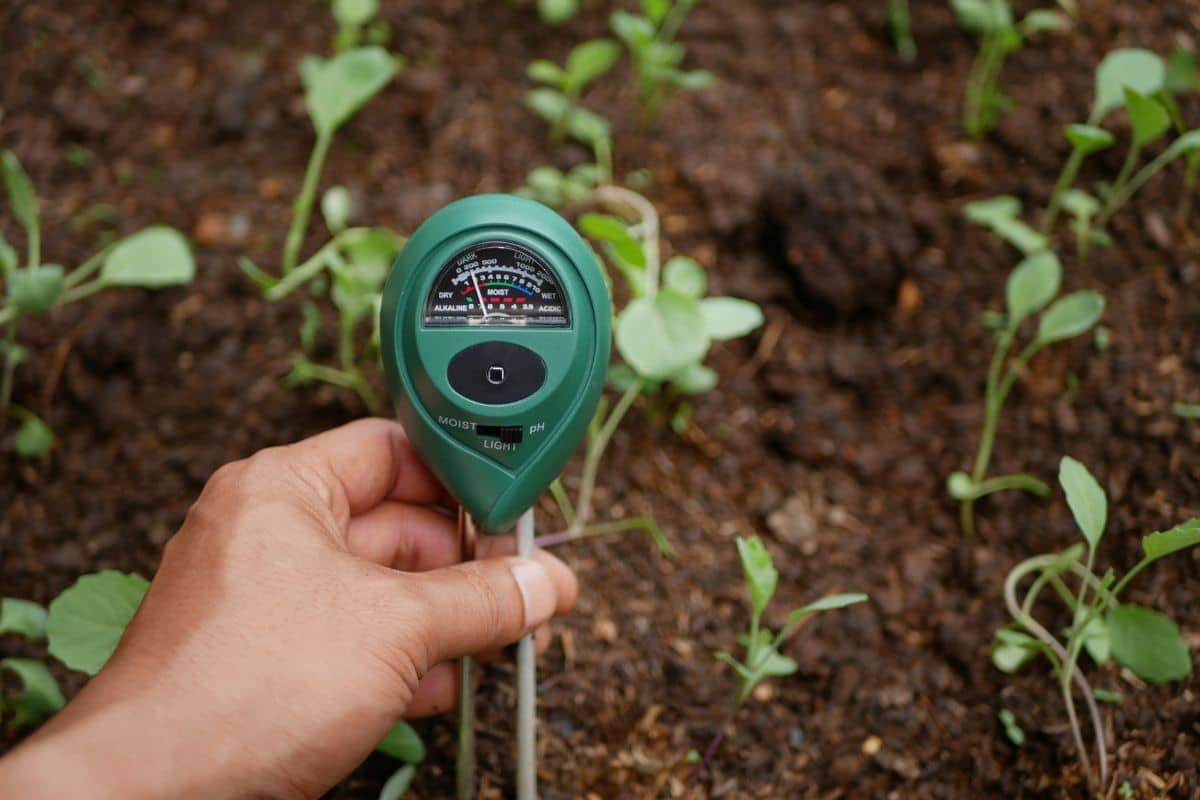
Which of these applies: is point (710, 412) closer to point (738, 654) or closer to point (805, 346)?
point (805, 346)

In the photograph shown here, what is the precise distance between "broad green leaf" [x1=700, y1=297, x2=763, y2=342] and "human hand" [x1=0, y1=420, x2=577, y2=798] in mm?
442

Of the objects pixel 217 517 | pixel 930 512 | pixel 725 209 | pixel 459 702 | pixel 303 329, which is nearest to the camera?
pixel 217 517

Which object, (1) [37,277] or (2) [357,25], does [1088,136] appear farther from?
(1) [37,277]

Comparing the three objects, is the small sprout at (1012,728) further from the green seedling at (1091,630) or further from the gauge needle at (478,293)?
the gauge needle at (478,293)

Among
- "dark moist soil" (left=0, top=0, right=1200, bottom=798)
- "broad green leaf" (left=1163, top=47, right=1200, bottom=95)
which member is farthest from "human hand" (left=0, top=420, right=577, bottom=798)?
"broad green leaf" (left=1163, top=47, right=1200, bottom=95)

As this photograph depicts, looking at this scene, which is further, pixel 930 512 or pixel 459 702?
pixel 930 512

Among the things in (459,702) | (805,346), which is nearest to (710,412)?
(805,346)

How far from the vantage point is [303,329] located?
1660 mm

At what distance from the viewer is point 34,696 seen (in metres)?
1.28

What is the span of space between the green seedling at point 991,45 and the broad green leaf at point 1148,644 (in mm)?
994

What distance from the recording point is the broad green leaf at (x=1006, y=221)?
64.0 inches

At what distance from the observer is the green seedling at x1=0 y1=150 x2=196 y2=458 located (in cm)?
141

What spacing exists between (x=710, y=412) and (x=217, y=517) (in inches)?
31.6

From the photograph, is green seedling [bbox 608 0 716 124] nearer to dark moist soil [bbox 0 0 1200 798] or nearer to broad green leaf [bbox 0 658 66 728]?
dark moist soil [bbox 0 0 1200 798]
